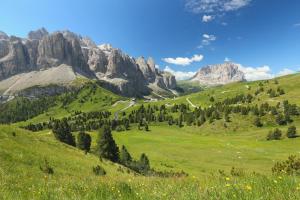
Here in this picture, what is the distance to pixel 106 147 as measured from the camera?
7900cm

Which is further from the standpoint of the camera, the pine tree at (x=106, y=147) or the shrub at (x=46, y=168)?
the pine tree at (x=106, y=147)

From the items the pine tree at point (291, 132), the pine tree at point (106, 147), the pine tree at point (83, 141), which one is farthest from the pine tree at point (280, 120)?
the pine tree at point (106, 147)

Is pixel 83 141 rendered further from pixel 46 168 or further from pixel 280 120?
pixel 280 120

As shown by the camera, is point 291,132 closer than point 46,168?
No

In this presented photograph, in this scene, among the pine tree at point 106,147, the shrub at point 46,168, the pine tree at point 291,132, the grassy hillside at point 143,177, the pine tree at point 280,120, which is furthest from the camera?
the pine tree at point 280,120

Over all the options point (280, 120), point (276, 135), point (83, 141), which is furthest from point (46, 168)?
point (280, 120)

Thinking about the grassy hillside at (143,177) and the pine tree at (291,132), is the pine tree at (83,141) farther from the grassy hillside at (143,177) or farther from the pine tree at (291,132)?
the pine tree at (291,132)

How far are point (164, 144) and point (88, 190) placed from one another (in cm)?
14350

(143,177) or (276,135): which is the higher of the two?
(143,177)

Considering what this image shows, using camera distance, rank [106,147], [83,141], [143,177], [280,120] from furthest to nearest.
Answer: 1. [280,120]
2. [83,141]
3. [106,147]
4. [143,177]

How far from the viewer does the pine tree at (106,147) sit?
257 ft

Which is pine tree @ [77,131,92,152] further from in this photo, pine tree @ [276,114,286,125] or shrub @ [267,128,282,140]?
pine tree @ [276,114,286,125]

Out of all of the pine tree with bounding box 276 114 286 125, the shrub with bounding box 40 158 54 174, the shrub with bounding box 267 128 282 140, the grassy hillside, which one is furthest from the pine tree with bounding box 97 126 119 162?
the pine tree with bounding box 276 114 286 125

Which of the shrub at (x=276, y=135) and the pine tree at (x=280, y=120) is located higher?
the pine tree at (x=280, y=120)
